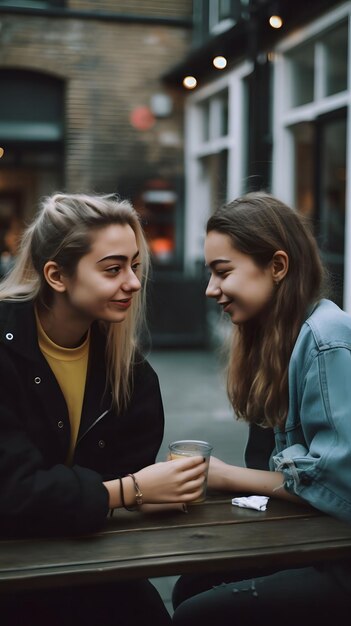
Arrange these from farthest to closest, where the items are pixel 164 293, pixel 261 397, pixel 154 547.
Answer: pixel 164 293
pixel 261 397
pixel 154 547

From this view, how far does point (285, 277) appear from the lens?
7.11 ft

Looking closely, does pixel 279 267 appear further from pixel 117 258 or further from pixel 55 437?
pixel 55 437

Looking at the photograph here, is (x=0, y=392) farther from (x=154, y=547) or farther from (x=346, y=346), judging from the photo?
(x=346, y=346)

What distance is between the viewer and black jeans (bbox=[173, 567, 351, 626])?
1.88 metres

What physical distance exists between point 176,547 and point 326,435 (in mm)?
465

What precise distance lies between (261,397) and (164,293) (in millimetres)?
8613

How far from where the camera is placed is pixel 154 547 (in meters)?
1.69

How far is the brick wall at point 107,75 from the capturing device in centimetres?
1187

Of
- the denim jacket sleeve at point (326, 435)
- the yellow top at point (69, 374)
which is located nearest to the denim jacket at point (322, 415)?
the denim jacket sleeve at point (326, 435)

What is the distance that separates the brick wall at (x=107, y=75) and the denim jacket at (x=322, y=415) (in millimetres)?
10391

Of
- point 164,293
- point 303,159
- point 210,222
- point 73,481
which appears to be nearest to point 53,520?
point 73,481

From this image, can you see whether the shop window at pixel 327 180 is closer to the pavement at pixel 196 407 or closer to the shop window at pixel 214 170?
the pavement at pixel 196 407

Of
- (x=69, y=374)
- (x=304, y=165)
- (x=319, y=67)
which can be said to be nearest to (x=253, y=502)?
(x=69, y=374)

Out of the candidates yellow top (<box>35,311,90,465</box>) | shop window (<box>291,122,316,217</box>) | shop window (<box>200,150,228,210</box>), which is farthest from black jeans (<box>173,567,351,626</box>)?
shop window (<box>200,150,228,210</box>)
